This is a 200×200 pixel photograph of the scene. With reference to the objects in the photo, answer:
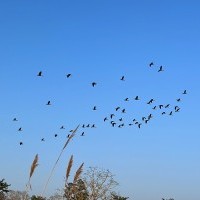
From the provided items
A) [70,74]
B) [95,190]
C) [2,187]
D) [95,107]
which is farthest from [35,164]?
[95,190]

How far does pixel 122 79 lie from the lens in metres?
34.1

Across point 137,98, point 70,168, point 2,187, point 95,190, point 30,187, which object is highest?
point 137,98

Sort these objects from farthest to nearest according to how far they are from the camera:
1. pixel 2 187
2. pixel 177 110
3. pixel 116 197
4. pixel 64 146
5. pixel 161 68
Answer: pixel 116 197 < pixel 2 187 < pixel 177 110 < pixel 161 68 < pixel 64 146

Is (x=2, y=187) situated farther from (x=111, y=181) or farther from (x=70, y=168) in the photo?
(x=70, y=168)

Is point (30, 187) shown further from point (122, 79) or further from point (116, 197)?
point (116, 197)

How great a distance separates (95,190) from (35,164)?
175 feet

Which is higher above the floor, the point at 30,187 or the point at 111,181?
the point at 111,181

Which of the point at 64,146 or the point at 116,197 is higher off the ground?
the point at 116,197

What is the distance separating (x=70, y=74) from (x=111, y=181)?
29844 millimetres

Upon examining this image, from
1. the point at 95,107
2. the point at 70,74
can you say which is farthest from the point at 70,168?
the point at 95,107

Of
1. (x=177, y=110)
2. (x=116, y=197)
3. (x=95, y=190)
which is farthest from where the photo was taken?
(x=116, y=197)

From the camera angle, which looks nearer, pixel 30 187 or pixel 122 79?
pixel 30 187

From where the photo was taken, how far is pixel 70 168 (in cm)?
402

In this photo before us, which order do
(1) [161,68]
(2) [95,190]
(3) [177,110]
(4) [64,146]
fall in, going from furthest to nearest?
(2) [95,190] → (3) [177,110] → (1) [161,68] → (4) [64,146]
